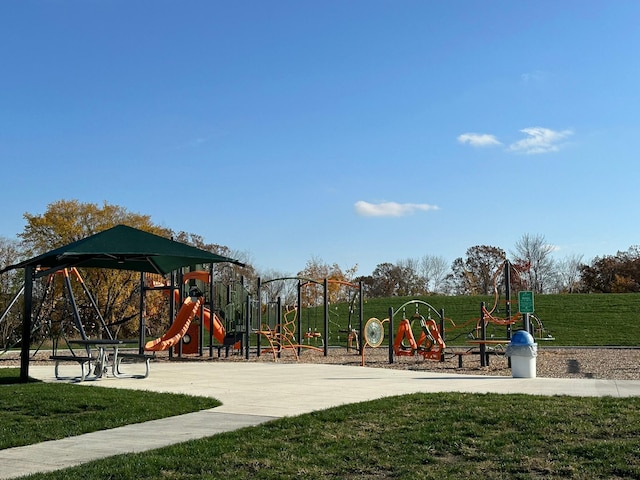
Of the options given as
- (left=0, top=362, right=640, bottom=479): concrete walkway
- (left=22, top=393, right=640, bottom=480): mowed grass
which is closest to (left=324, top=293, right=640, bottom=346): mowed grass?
(left=0, top=362, right=640, bottom=479): concrete walkway

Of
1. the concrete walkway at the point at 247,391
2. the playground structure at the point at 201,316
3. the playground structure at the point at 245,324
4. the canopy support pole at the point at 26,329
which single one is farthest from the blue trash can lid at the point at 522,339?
the canopy support pole at the point at 26,329

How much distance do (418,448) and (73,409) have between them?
193 inches

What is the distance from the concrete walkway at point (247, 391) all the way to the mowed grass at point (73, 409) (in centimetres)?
31

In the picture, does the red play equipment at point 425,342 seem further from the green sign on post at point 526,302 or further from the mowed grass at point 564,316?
the mowed grass at point 564,316

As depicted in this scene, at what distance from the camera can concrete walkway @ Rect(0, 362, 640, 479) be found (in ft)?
21.9

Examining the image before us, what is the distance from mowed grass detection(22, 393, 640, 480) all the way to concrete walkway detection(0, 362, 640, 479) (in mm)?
591

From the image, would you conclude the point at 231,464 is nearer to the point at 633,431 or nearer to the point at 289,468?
the point at 289,468

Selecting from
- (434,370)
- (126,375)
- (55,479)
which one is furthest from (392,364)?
(55,479)

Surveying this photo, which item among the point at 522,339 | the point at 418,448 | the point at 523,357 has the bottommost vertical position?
the point at 418,448

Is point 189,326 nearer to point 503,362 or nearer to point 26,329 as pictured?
point 26,329

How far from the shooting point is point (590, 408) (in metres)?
7.76

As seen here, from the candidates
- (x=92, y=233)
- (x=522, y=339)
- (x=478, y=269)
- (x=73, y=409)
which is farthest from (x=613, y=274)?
(x=73, y=409)

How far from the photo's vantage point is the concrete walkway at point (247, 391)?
669 cm

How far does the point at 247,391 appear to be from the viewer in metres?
11.1
